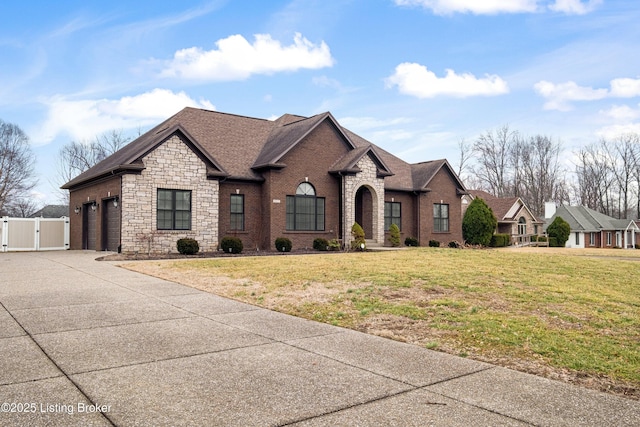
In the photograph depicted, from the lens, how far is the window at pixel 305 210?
2570 centimetres

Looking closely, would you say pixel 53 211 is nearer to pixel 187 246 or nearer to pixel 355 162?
pixel 187 246

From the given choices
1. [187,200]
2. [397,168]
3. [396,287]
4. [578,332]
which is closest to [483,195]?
[397,168]

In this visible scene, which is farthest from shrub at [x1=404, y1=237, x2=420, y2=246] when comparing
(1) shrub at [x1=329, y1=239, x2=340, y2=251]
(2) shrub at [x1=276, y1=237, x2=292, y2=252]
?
(2) shrub at [x1=276, y1=237, x2=292, y2=252]

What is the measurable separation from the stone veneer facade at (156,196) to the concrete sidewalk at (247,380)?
44.9 ft

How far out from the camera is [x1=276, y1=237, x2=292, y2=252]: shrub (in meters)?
24.1

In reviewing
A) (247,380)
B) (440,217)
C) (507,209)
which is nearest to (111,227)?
(440,217)

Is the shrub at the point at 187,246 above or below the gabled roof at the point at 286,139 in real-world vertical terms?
below

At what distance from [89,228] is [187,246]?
896cm

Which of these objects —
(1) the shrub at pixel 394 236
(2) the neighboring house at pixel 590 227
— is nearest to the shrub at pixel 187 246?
(1) the shrub at pixel 394 236

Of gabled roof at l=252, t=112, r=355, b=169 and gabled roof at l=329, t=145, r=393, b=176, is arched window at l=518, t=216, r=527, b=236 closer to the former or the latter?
gabled roof at l=329, t=145, r=393, b=176

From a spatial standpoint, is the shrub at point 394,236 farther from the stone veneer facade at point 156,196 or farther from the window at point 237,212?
the stone veneer facade at point 156,196

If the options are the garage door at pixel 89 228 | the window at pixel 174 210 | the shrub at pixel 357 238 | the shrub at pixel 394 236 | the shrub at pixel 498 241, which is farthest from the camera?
the shrub at pixel 498 241

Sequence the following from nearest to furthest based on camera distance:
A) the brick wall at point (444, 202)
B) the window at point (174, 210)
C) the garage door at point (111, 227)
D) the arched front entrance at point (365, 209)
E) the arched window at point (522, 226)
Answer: the window at point (174, 210) < the garage door at point (111, 227) < the arched front entrance at point (365, 209) < the brick wall at point (444, 202) < the arched window at point (522, 226)

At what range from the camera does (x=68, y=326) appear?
7426mm
